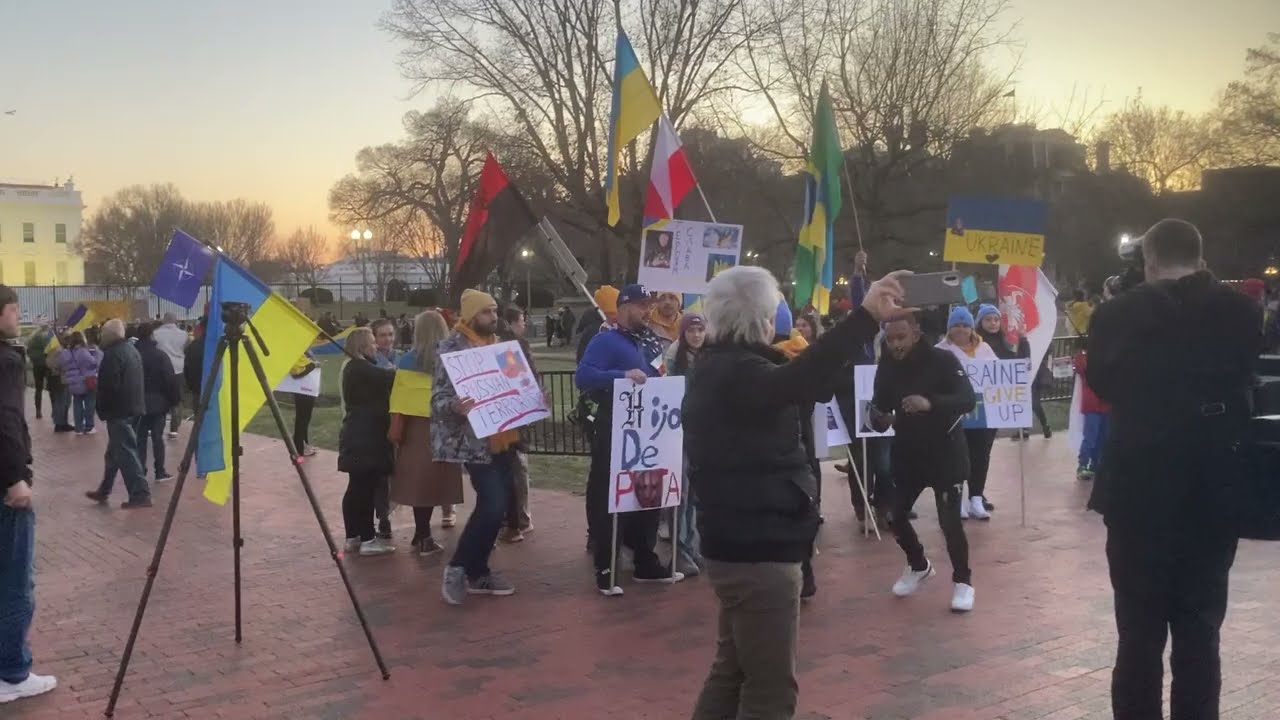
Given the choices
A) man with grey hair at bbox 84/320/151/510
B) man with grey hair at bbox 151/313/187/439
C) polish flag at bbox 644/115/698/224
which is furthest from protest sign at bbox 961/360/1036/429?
man with grey hair at bbox 151/313/187/439

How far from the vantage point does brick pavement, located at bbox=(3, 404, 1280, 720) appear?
16.0ft

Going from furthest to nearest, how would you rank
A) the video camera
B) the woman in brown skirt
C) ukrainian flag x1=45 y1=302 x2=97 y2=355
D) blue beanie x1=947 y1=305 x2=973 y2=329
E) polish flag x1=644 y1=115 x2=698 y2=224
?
ukrainian flag x1=45 y1=302 x2=97 y2=355 → polish flag x1=644 y1=115 x2=698 y2=224 → blue beanie x1=947 y1=305 x2=973 y2=329 → the woman in brown skirt → the video camera

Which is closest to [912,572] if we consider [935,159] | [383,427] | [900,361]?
[900,361]

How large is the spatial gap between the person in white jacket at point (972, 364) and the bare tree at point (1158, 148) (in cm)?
4539

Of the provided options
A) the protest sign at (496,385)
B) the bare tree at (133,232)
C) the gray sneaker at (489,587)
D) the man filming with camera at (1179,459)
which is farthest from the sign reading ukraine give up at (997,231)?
the bare tree at (133,232)

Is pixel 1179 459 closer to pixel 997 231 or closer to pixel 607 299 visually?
pixel 607 299

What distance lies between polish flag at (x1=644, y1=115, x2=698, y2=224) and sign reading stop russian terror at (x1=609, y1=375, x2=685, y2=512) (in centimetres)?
246

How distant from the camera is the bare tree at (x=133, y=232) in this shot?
7106 cm

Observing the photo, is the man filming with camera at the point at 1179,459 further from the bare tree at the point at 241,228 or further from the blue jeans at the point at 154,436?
the bare tree at the point at 241,228

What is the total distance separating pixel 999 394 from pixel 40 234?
10524cm

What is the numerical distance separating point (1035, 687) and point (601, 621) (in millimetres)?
2454

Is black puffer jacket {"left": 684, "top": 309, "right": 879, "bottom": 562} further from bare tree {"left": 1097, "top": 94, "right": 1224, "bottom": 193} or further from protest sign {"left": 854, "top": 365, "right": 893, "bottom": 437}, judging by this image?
bare tree {"left": 1097, "top": 94, "right": 1224, "bottom": 193}

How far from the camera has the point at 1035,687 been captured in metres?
4.95

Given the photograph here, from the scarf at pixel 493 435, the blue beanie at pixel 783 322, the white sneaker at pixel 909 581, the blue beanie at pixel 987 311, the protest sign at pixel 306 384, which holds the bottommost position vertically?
the white sneaker at pixel 909 581
